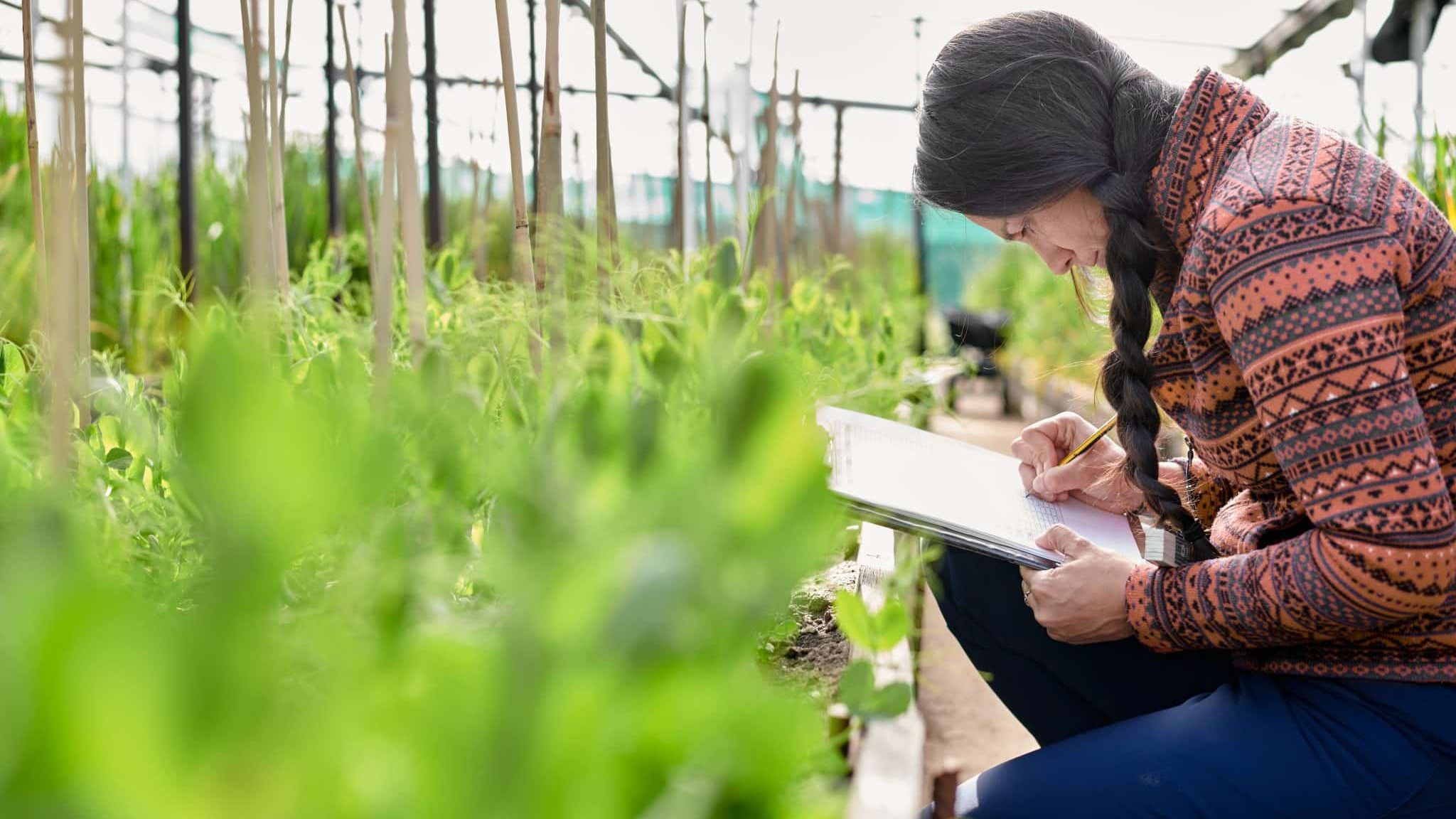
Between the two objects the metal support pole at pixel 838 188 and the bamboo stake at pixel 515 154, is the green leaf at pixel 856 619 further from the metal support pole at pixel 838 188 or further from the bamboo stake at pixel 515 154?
the metal support pole at pixel 838 188

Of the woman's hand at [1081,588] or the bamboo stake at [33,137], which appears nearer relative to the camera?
the bamboo stake at [33,137]

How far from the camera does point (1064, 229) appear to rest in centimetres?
87

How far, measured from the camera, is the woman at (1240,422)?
674 mm

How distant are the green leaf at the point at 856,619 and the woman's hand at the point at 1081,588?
1.03 feet

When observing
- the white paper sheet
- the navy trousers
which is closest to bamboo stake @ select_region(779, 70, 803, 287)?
the white paper sheet

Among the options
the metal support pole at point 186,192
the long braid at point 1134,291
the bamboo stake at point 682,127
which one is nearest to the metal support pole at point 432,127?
the metal support pole at point 186,192

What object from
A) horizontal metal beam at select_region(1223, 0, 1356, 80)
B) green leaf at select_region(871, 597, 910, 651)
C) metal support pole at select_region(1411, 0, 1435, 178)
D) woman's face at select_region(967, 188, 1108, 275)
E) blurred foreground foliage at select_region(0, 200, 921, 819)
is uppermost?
horizontal metal beam at select_region(1223, 0, 1356, 80)

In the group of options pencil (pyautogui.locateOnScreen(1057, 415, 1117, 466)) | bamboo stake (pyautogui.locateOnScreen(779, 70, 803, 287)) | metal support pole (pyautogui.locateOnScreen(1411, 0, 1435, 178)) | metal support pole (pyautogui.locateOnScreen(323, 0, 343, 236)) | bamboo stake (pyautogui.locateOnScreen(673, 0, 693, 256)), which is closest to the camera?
pencil (pyautogui.locateOnScreen(1057, 415, 1117, 466))

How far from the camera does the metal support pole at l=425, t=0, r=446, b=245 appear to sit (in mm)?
2176

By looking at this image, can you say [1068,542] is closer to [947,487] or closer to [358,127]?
[947,487]

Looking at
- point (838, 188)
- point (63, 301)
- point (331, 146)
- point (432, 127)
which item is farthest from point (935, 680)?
point (838, 188)

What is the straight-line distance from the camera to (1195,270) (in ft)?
2.46

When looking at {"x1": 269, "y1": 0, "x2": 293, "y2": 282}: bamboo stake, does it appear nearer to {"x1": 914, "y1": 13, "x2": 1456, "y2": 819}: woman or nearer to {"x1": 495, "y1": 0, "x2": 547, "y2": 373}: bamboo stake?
{"x1": 495, "y1": 0, "x2": 547, "y2": 373}: bamboo stake

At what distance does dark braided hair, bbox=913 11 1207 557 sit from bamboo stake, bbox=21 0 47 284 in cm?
62
